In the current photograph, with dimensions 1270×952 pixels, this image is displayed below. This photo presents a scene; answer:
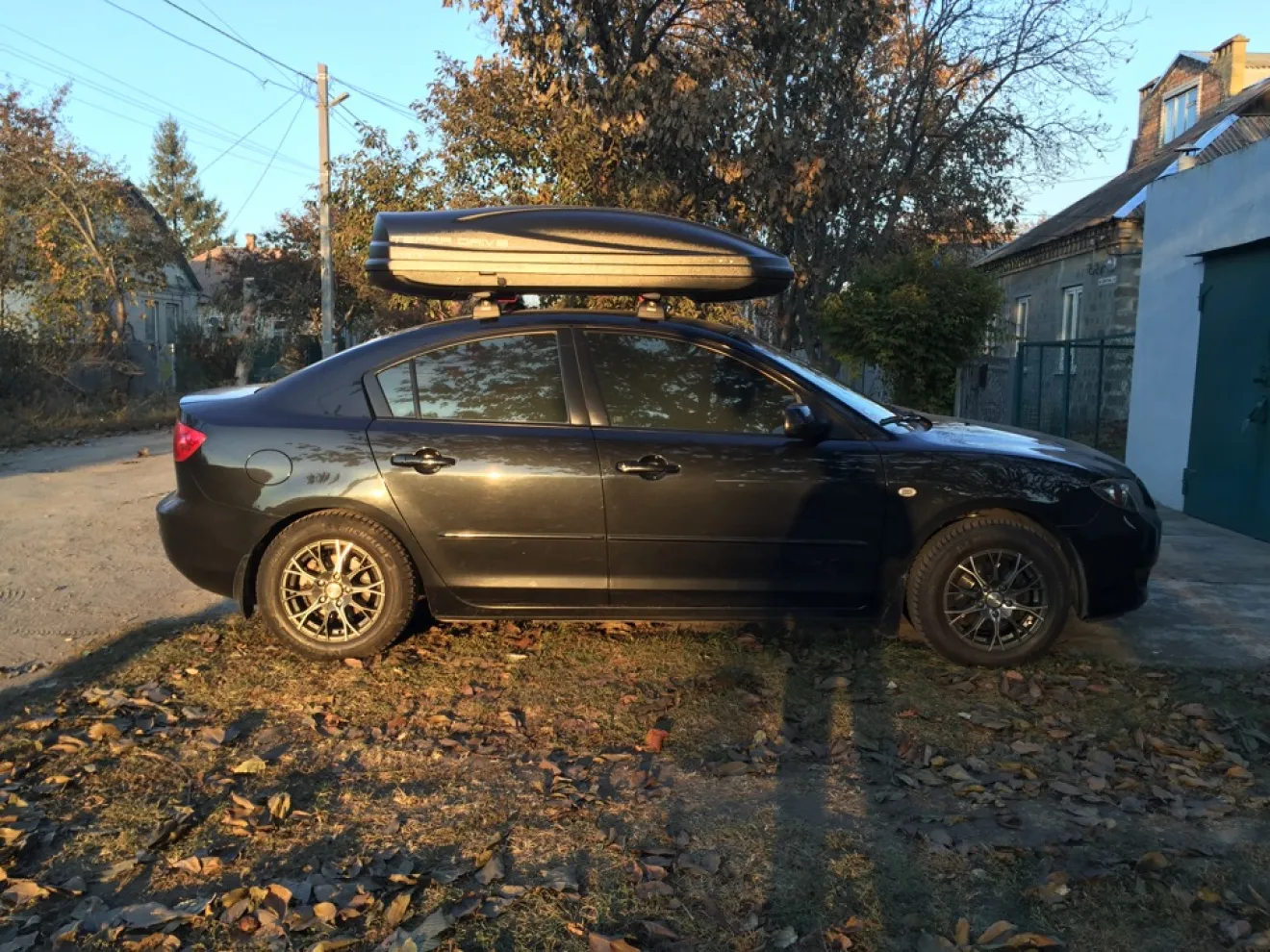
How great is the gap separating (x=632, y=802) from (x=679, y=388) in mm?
2063

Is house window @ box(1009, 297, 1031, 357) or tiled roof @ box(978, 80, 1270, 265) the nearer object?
tiled roof @ box(978, 80, 1270, 265)

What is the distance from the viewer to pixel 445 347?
4883mm

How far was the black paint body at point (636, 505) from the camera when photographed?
15.3ft

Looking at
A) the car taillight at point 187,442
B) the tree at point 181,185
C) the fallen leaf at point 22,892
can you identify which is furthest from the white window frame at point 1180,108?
the tree at point 181,185

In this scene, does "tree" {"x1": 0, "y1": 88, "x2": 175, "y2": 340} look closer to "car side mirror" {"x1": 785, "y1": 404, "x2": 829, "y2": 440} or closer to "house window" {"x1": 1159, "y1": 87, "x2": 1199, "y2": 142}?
"car side mirror" {"x1": 785, "y1": 404, "x2": 829, "y2": 440}

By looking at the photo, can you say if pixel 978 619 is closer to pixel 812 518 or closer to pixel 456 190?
pixel 812 518

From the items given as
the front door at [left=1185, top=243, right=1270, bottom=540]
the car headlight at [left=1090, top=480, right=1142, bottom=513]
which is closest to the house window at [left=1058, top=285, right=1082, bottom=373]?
the front door at [left=1185, top=243, right=1270, bottom=540]

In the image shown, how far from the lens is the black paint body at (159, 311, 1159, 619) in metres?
4.65

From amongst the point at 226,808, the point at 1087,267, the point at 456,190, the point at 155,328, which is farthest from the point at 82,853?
the point at 155,328

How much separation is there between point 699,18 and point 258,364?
2209 centimetres

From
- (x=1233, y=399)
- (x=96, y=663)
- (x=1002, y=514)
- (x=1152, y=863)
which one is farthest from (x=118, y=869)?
(x=1233, y=399)

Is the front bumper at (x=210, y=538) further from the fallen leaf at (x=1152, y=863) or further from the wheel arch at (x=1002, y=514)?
the fallen leaf at (x=1152, y=863)

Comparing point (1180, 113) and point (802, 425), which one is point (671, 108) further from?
point (1180, 113)

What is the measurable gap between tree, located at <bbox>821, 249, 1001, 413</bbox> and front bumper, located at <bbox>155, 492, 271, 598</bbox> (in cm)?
922
